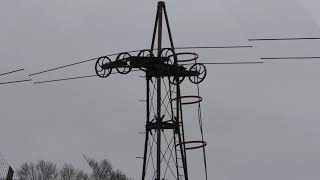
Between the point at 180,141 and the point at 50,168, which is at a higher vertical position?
the point at 50,168

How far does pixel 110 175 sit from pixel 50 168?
11.7 m

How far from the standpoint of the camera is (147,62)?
28.0 meters

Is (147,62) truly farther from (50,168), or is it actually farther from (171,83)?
(50,168)

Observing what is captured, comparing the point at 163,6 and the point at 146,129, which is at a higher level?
the point at 163,6

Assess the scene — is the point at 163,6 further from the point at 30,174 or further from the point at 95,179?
the point at 95,179

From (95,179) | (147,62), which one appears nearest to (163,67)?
(147,62)

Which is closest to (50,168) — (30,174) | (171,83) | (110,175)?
(30,174)

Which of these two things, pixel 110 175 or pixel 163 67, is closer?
pixel 163 67

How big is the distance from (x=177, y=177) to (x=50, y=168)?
6473 cm

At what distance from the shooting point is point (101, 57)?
28406 millimetres

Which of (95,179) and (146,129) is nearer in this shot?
(146,129)

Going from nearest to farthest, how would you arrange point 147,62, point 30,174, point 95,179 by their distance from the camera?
point 147,62 < point 30,174 < point 95,179

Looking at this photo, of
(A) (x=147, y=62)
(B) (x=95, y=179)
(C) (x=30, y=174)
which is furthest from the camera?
(B) (x=95, y=179)

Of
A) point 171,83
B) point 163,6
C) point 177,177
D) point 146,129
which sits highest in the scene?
point 163,6
